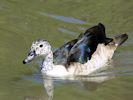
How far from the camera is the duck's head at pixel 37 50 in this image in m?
13.3

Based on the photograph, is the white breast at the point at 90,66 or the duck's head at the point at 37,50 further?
the white breast at the point at 90,66

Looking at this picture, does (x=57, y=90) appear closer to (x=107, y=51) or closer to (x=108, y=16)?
(x=107, y=51)

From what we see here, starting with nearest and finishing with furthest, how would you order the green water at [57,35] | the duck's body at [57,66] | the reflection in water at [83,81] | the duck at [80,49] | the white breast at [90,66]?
the green water at [57,35] → the reflection in water at [83,81] → the duck's body at [57,66] → the white breast at [90,66] → the duck at [80,49]

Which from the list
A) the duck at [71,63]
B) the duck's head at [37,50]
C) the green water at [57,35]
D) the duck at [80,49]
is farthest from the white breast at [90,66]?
the duck's head at [37,50]

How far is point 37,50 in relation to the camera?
44.3 feet

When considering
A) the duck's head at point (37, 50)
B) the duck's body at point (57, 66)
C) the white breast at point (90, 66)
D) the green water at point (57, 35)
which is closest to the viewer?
the green water at point (57, 35)

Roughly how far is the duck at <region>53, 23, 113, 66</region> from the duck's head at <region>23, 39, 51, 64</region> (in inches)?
14.8

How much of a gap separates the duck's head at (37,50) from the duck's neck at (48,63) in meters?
0.09

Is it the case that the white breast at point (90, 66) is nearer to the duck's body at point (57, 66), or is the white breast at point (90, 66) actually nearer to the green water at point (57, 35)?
the duck's body at point (57, 66)

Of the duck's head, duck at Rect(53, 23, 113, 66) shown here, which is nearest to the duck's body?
the duck's head

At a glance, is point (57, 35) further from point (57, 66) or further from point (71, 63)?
point (57, 66)

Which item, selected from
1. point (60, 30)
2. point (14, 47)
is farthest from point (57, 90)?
point (60, 30)

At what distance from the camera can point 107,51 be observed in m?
15.1

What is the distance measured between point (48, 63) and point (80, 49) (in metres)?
0.85
